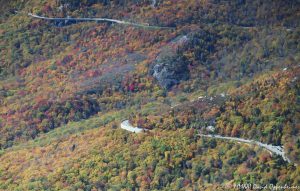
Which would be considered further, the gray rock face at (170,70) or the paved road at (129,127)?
the gray rock face at (170,70)

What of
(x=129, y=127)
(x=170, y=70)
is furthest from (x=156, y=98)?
(x=129, y=127)

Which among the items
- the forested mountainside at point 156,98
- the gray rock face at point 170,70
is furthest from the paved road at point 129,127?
the gray rock face at point 170,70

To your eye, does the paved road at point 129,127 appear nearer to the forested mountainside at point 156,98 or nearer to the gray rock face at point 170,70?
the forested mountainside at point 156,98

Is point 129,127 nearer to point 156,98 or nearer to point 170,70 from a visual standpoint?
point 156,98

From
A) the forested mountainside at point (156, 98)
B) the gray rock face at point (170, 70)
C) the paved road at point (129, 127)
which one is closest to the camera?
the forested mountainside at point (156, 98)

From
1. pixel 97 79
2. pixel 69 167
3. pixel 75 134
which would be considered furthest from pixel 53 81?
pixel 69 167

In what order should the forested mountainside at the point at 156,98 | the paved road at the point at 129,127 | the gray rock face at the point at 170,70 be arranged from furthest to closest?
the gray rock face at the point at 170,70 < the paved road at the point at 129,127 < the forested mountainside at the point at 156,98

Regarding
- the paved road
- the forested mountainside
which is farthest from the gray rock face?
the paved road

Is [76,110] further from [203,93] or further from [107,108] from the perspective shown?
[203,93]
